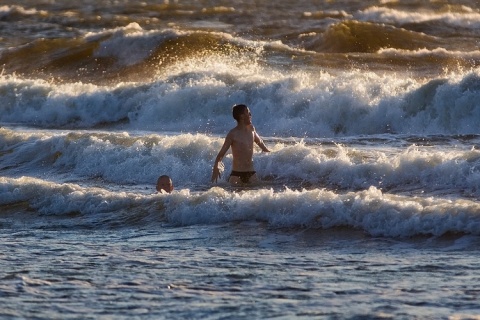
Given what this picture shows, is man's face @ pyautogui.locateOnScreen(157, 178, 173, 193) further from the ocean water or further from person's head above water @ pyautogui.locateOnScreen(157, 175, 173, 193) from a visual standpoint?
the ocean water

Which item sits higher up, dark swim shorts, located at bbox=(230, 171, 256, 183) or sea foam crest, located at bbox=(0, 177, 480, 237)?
dark swim shorts, located at bbox=(230, 171, 256, 183)

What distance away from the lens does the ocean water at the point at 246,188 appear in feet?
24.9

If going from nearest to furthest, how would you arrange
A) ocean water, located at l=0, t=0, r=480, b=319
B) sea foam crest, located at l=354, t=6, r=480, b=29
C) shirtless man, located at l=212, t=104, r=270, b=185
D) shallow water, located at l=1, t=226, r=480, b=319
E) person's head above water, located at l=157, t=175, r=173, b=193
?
shallow water, located at l=1, t=226, r=480, b=319
ocean water, located at l=0, t=0, r=480, b=319
person's head above water, located at l=157, t=175, r=173, b=193
shirtless man, located at l=212, t=104, r=270, b=185
sea foam crest, located at l=354, t=6, r=480, b=29

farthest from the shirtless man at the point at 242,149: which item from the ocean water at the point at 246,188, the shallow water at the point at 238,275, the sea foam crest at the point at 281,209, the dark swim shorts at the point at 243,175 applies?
the shallow water at the point at 238,275

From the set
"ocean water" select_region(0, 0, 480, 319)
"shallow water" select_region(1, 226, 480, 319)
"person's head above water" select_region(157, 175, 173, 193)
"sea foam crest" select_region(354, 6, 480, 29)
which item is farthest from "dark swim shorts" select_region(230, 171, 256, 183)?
"sea foam crest" select_region(354, 6, 480, 29)

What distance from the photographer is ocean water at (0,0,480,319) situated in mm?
7575

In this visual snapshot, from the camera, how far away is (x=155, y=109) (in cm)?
2039

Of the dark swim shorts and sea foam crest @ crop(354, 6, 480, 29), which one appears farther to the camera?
sea foam crest @ crop(354, 6, 480, 29)

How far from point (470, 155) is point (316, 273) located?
520 centimetres

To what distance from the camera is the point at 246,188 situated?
12.4 m

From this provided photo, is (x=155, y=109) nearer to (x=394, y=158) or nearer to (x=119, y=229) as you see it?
(x=394, y=158)

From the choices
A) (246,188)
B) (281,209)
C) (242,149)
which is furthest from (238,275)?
(242,149)

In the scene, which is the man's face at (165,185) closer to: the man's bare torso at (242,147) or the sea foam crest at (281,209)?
the sea foam crest at (281,209)

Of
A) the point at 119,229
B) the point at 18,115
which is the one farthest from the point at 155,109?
the point at 119,229
